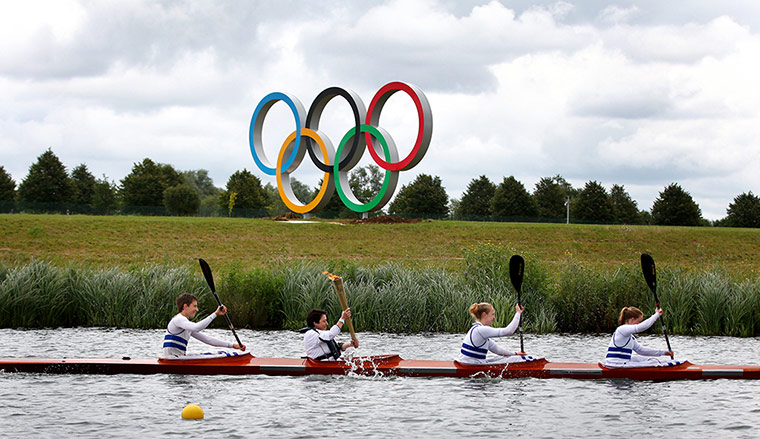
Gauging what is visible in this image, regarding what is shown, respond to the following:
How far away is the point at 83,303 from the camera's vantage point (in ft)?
61.8

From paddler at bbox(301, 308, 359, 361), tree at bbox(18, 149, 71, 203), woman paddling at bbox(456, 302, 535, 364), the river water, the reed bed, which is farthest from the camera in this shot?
tree at bbox(18, 149, 71, 203)

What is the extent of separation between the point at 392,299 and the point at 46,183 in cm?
5193

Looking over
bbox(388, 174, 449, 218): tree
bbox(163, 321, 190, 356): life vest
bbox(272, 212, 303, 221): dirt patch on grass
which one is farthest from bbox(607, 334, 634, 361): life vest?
bbox(388, 174, 449, 218): tree

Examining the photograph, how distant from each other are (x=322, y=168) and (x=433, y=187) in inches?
1219

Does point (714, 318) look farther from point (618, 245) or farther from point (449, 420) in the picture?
point (618, 245)

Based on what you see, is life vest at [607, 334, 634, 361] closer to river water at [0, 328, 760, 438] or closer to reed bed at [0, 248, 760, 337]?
river water at [0, 328, 760, 438]

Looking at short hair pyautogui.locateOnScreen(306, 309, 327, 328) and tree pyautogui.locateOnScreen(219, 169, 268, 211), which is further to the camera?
tree pyautogui.locateOnScreen(219, 169, 268, 211)

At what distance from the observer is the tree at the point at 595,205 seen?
69062 mm

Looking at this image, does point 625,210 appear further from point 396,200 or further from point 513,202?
point 396,200

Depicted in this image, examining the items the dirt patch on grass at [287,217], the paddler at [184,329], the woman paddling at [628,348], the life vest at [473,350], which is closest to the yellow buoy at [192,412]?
the paddler at [184,329]

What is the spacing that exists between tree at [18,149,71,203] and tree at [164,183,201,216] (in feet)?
25.7

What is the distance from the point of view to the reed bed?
18109 millimetres

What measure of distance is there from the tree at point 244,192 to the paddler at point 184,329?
187 feet

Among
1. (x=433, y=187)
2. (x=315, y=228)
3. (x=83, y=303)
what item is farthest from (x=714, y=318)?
(x=433, y=187)
